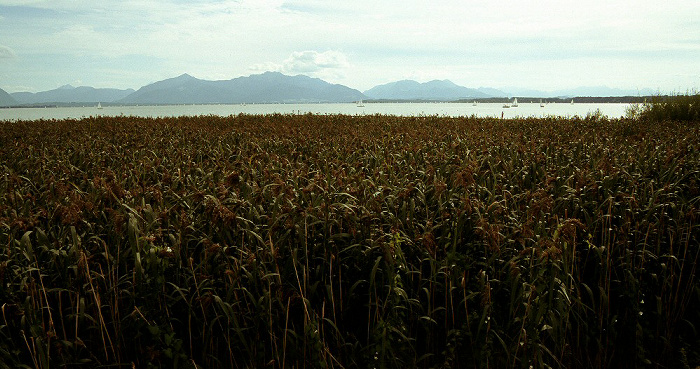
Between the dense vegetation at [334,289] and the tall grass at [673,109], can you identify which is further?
the tall grass at [673,109]

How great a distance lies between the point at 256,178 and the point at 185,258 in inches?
76.1

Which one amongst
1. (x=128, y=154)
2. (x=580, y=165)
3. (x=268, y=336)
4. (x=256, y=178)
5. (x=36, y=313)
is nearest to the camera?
(x=36, y=313)

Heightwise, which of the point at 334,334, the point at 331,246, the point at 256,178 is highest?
the point at 256,178

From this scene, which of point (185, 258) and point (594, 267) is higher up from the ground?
point (185, 258)

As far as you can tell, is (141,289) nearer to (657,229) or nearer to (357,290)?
(357,290)

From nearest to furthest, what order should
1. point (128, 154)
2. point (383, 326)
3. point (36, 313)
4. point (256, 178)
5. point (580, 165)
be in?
point (383, 326) → point (36, 313) → point (256, 178) → point (580, 165) → point (128, 154)

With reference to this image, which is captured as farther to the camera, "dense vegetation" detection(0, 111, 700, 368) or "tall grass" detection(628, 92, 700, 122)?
"tall grass" detection(628, 92, 700, 122)

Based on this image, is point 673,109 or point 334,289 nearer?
point 334,289

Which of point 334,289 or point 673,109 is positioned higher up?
point 673,109

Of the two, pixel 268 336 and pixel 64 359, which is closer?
pixel 64 359

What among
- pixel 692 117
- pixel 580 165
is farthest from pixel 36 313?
pixel 692 117

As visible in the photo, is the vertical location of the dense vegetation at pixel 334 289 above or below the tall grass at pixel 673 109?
below

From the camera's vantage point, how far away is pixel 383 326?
338 centimetres

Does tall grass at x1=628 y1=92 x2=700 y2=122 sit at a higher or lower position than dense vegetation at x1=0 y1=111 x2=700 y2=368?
higher
